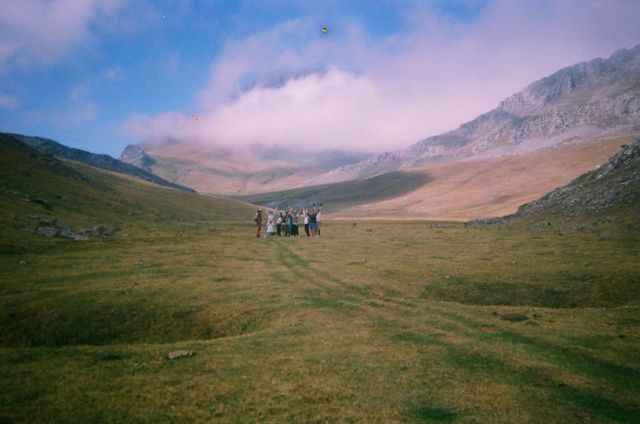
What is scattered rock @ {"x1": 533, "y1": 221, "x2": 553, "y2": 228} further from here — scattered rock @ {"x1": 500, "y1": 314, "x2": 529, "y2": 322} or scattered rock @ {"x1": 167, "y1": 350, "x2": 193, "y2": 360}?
scattered rock @ {"x1": 167, "y1": 350, "x2": 193, "y2": 360}

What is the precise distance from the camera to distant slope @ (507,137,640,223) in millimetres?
57781

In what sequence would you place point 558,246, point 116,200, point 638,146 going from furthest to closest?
point 116,200
point 638,146
point 558,246

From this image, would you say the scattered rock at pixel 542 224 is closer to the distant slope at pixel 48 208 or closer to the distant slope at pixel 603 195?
the distant slope at pixel 603 195

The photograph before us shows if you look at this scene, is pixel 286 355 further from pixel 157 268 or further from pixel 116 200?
pixel 116 200

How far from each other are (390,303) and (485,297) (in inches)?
308

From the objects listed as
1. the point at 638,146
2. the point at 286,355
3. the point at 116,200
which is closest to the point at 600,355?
the point at 286,355

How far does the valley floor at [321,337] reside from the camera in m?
12.0

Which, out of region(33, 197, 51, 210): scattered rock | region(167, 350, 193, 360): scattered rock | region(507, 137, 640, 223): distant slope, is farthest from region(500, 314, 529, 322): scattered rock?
region(33, 197, 51, 210): scattered rock

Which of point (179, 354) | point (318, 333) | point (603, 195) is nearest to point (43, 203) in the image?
point (179, 354)

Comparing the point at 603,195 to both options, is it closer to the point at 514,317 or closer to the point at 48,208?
the point at 514,317

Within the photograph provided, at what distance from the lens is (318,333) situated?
59.5ft

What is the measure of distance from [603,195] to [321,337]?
64.3 meters

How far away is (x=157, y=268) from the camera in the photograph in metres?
33.2

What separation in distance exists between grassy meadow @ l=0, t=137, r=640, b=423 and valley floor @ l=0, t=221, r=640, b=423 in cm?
8
